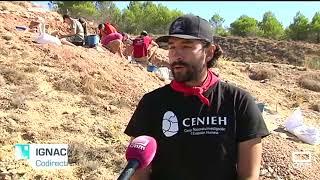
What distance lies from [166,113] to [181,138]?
0.14 m

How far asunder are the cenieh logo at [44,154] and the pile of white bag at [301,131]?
4497 millimetres

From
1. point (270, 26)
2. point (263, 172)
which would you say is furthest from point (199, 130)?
point (270, 26)

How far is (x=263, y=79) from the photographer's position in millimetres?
17203

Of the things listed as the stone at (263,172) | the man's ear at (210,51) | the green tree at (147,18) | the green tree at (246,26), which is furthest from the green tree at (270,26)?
the man's ear at (210,51)

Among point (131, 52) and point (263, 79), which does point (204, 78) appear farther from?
point (263, 79)

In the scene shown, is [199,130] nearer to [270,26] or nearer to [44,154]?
[44,154]

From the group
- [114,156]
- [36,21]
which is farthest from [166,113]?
→ [36,21]

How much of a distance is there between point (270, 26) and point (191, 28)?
125 ft

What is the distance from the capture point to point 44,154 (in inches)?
289

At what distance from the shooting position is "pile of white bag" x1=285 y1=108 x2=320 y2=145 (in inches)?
384

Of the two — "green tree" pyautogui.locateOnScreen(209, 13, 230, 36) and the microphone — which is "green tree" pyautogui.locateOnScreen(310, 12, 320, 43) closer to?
"green tree" pyautogui.locateOnScreen(209, 13, 230, 36)

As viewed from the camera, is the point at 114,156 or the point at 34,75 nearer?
the point at 114,156

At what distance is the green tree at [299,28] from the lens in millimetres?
36062

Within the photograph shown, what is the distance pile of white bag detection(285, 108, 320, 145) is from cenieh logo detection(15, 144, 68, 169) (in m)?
4.50
